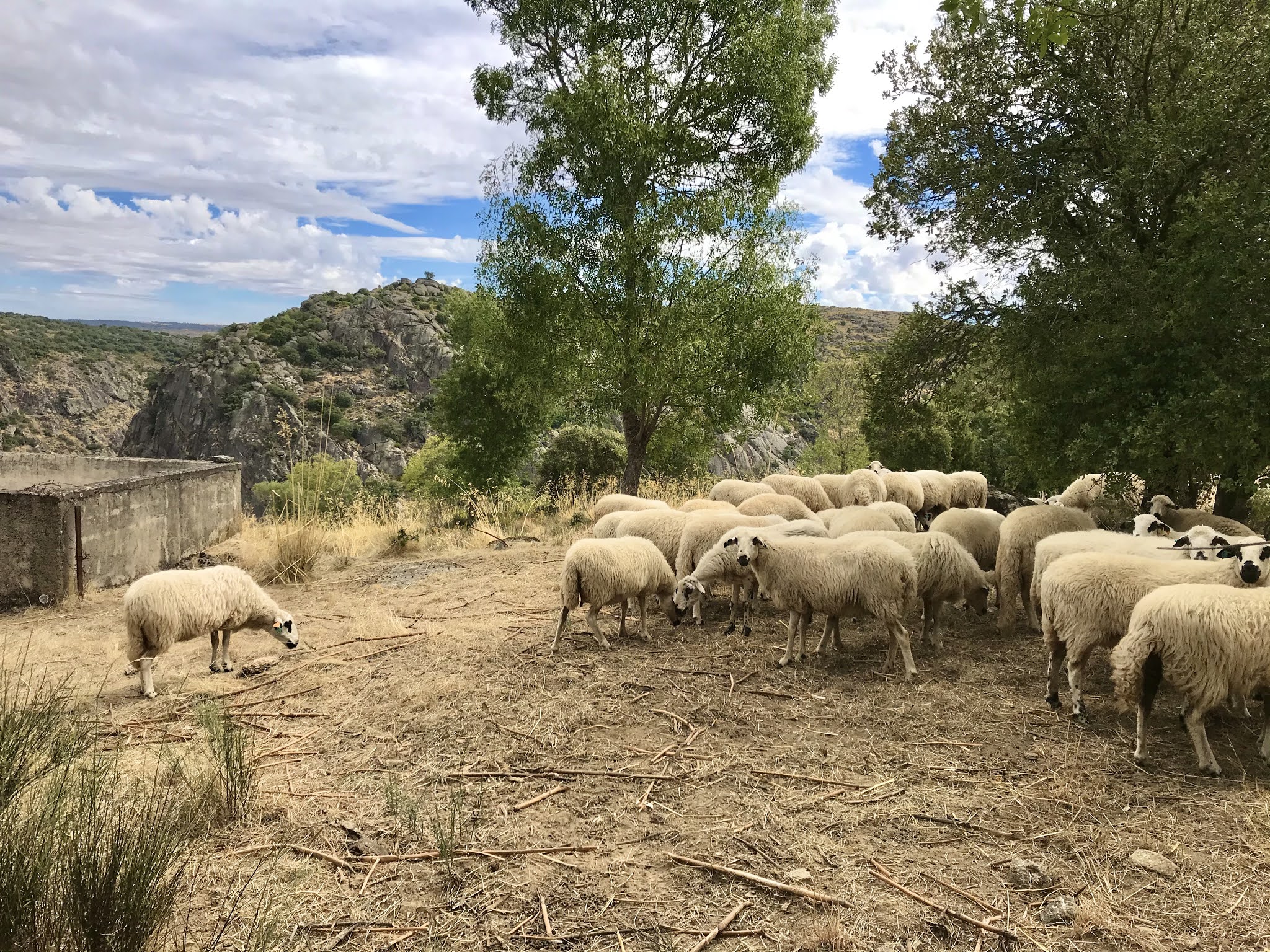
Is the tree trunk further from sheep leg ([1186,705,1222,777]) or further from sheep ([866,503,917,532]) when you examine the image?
sheep leg ([1186,705,1222,777])

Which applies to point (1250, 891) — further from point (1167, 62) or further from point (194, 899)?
point (1167, 62)

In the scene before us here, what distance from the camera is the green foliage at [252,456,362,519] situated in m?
12.6

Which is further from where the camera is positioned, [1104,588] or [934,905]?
[1104,588]

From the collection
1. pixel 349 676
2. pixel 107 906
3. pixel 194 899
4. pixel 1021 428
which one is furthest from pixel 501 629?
pixel 1021 428

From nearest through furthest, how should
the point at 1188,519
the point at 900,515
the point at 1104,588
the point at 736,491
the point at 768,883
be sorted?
the point at 768,883, the point at 1104,588, the point at 1188,519, the point at 900,515, the point at 736,491

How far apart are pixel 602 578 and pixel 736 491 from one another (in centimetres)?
599

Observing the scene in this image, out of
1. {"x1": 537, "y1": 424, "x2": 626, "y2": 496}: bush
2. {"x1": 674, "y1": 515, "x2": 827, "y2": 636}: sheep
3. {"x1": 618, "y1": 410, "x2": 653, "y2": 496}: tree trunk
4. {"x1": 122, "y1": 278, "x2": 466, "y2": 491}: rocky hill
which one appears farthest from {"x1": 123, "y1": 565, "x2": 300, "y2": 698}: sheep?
{"x1": 122, "y1": 278, "x2": 466, "y2": 491}: rocky hill

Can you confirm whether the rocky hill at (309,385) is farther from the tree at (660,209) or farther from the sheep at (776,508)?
the sheep at (776,508)

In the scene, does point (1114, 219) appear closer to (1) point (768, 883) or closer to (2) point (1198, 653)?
(2) point (1198, 653)

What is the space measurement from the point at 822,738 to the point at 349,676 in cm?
468

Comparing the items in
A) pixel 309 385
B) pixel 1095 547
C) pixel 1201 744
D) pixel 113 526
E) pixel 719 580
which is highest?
pixel 309 385

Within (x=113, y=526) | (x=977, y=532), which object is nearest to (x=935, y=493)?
(x=977, y=532)

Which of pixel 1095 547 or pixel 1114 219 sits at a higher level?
pixel 1114 219

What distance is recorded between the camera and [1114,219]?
919 centimetres
